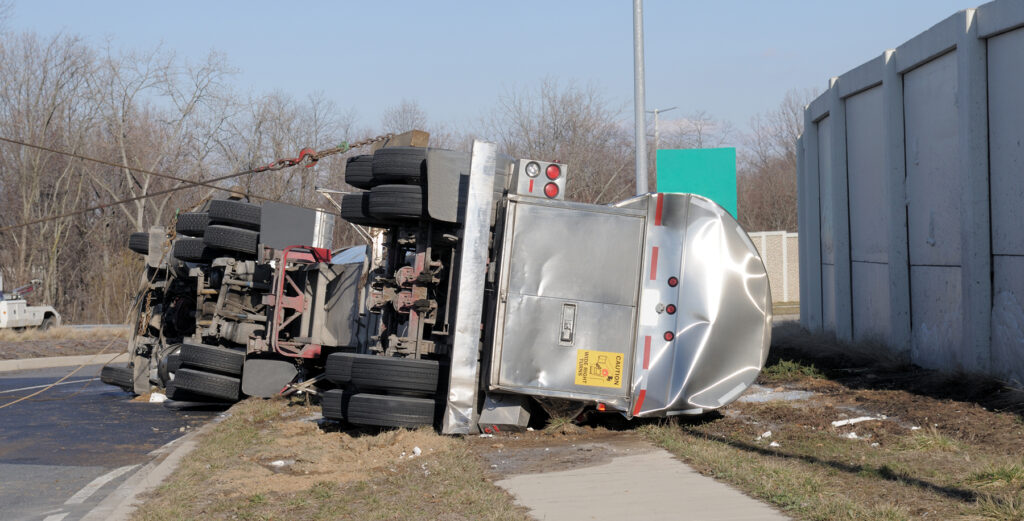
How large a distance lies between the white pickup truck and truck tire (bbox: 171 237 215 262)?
53.6 ft

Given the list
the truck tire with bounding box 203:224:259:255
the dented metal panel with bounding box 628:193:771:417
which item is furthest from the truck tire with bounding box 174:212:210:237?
the dented metal panel with bounding box 628:193:771:417

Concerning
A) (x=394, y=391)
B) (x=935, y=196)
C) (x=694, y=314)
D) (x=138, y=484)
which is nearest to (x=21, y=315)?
(x=138, y=484)

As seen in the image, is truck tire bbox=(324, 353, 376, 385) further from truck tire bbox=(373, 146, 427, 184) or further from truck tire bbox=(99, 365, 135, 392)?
truck tire bbox=(99, 365, 135, 392)

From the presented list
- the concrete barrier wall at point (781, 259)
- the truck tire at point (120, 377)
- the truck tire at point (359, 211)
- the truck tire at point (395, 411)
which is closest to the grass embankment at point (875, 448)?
the truck tire at point (395, 411)

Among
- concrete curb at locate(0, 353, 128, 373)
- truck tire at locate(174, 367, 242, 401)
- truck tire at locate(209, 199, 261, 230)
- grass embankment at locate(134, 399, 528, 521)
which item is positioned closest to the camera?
grass embankment at locate(134, 399, 528, 521)

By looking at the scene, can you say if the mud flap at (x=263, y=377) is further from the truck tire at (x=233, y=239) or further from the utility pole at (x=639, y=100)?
the utility pole at (x=639, y=100)

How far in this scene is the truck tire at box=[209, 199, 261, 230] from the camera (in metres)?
13.8

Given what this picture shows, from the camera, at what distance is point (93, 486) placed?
27.0 feet

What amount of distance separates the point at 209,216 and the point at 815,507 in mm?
10846

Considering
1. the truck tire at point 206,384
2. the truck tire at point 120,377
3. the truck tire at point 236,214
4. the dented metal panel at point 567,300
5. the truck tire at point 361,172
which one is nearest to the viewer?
the dented metal panel at point 567,300

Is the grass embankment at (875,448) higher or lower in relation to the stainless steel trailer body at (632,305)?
lower

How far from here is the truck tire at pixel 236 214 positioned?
45.2 feet

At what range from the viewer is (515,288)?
27.2ft

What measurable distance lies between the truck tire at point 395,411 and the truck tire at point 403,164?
219 cm
